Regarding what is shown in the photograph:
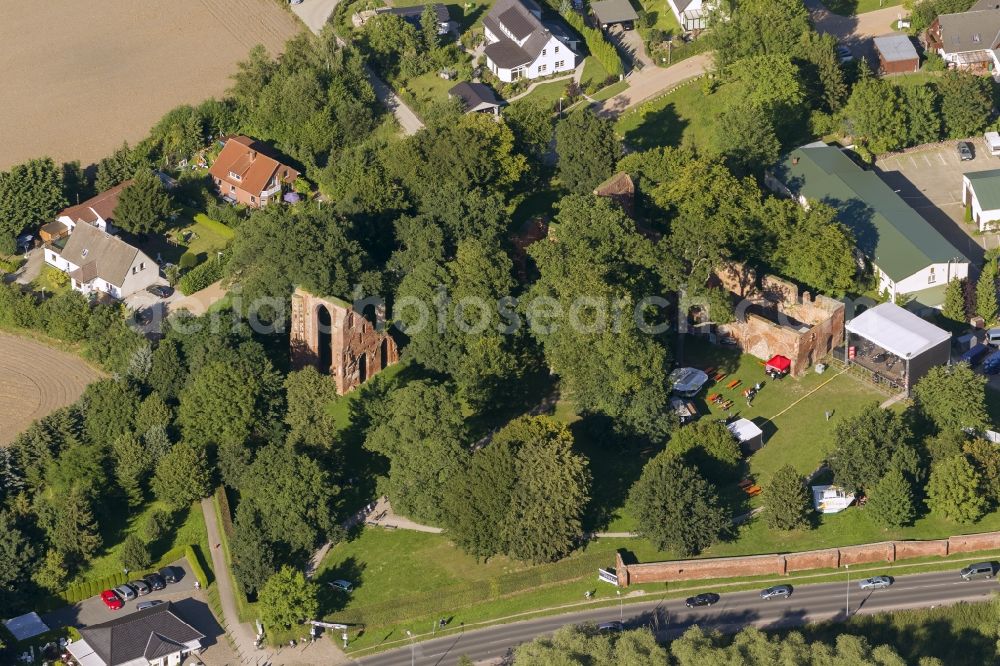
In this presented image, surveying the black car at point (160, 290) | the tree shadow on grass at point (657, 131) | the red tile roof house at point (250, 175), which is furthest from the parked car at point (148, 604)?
the tree shadow on grass at point (657, 131)

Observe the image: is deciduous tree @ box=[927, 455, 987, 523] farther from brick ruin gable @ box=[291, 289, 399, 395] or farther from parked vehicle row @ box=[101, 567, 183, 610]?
parked vehicle row @ box=[101, 567, 183, 610]

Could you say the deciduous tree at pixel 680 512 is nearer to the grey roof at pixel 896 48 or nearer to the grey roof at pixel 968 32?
the grey roof at pixel 896 48

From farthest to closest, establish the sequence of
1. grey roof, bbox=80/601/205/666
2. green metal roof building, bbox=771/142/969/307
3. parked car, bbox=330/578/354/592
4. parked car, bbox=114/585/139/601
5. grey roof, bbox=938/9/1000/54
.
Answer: grey roof, bbox=938/9/1000/54 → green metal roof building, bbox=771/142/969/307 → parked car, bbox=114/585/139/601 → parked car, bbox=330/578/354/592 → grey roof, bbox=80/601/205/666

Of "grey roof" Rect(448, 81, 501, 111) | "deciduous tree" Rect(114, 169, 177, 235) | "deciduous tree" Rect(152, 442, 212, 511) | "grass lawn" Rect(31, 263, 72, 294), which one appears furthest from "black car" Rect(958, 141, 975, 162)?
"grass lawn" Rect(31, 263, 72, 294)

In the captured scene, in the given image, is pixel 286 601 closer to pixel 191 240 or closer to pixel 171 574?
pixel 171 574

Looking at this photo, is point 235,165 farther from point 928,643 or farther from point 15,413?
point 928,643

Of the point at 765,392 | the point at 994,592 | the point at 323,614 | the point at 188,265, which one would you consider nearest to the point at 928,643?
the point at 994,592

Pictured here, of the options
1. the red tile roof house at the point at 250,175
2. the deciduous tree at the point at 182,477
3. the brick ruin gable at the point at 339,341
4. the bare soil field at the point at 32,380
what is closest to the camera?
the deciduous tree at the point at 182,477
